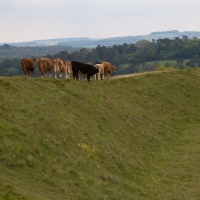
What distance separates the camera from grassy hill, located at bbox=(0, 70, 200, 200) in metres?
13.7

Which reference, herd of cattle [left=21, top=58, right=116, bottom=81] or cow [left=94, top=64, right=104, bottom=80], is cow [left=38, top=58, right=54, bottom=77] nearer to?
herd of cattle [left=21, top=58, right=116, bottom=81]

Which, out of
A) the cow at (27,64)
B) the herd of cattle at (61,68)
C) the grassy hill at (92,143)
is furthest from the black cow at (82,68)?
the cow at (27,64)

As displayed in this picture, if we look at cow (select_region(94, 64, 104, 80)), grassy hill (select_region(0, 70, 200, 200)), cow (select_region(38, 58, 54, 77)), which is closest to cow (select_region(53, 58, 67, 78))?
cow (select_region(38, 58, 54, 77))

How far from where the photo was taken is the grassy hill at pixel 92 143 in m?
13.7

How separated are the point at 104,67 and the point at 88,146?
13774mm

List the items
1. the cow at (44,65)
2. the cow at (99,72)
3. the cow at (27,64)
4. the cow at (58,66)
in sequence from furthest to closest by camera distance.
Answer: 1. the cow at (99,72)
2. the cow at (58,66)
3. the cow at (44,65)
4. the cow at (27,64)

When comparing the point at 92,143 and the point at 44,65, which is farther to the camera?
the point at 44,65

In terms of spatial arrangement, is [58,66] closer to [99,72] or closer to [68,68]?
[68,68]

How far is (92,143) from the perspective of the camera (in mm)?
18531

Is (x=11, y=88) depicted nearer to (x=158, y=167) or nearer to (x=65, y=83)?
(x=65, y=83)

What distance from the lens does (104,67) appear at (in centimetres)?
3092

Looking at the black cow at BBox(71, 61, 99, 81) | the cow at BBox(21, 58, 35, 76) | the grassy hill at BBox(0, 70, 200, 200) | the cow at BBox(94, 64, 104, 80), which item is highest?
the cow at BBox(21, 58, 35, 76)

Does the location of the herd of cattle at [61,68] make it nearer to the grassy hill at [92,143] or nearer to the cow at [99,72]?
the grassy hill at [92,143]

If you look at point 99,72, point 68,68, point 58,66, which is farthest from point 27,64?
point 99,72
